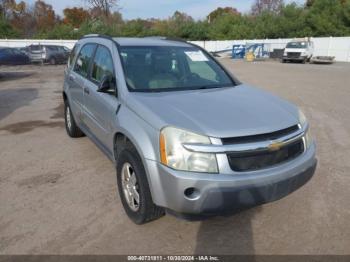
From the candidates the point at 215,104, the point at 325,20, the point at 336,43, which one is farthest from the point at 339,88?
the point at 325,20

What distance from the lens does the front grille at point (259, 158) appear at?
270 centimetres

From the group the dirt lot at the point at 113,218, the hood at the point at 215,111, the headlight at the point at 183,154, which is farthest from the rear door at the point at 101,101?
the headlight at the point at 183,154

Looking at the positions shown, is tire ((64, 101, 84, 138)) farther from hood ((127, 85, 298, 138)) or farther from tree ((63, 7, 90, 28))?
tree ((63, 7, 90, 28))

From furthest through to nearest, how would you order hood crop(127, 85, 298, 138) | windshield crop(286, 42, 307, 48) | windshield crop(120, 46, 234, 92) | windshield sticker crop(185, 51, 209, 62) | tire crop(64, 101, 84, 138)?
windshield crop(286, 42, 307, 48)
tire crop(64, 101, 84, 138)
windshield sticker crop(185, 51, 209, 62)
windshield crop(120, 46, 234, 92)
hood crop(127, 85, 298, 138)

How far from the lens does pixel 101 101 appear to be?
3.94 metres

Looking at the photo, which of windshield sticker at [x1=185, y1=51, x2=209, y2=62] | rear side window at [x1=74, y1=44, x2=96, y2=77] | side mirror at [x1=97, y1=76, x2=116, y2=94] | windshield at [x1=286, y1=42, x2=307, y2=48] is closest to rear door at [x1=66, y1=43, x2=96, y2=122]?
rear side window at [x1=74, y1=44, x2=96, y2=77]

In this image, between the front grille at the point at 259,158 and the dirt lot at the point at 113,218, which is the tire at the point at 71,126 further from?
the front grille at the point at 259,158

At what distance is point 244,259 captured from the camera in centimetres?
282

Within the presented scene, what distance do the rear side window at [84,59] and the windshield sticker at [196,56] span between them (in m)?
1.38

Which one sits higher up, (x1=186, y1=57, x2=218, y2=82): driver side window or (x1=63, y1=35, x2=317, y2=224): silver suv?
(x1=186, y1=57, x2=218, y2=82): driver side window

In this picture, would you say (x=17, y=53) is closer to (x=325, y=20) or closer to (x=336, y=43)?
(x=336, y=43)

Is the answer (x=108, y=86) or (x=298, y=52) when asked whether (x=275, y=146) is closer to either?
(x=108, y=86)

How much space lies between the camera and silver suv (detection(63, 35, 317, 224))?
8.73ft

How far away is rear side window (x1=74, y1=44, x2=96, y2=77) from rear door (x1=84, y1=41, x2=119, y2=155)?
0.83ft
